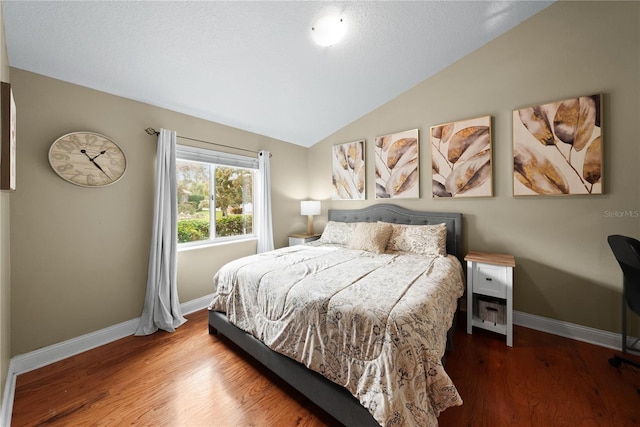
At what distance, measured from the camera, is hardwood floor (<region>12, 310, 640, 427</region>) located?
4.59 feet

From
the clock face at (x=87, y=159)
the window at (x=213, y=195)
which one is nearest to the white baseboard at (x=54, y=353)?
the window at (x=213, y=195)

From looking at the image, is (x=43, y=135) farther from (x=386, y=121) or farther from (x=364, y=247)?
(x=386, y=121)

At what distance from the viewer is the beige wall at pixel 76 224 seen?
1.84m

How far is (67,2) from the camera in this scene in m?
1.48

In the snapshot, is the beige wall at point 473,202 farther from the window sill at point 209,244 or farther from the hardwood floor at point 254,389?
the hardwood floor at point 254,389

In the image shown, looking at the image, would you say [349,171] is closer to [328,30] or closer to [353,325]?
[328,30]

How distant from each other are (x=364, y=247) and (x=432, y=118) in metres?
1.80

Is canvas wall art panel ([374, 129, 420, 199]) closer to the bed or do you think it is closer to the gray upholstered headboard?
the gray upholstered headboard

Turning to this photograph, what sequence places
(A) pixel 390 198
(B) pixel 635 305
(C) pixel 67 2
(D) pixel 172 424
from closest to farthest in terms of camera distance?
(D) pixel 172 424 → (C) pixel 67 2 → (B) pixel 635 305 → (A) pixel 390 198

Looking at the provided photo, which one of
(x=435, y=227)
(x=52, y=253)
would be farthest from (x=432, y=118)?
(x=52, y=253)

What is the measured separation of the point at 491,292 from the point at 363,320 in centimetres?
167

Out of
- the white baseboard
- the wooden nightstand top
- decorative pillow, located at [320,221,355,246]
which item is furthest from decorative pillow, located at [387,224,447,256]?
the white baseboard

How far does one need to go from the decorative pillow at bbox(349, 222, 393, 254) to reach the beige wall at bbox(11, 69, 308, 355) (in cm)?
202

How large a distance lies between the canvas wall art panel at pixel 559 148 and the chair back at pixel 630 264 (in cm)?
59
